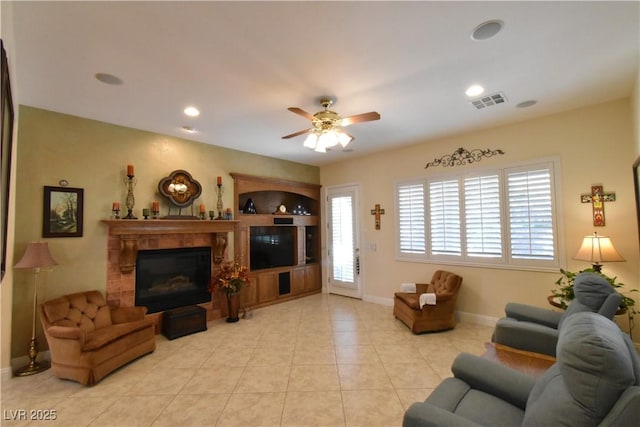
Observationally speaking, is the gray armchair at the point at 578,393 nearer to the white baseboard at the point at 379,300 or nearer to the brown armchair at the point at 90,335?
the brown armchair at the point at 90,335

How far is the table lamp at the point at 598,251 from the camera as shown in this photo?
10.2ft

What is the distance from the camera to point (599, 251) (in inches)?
124

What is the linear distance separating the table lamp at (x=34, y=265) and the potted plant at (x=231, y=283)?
201 cm

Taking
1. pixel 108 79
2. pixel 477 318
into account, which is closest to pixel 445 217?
pixel 477 318

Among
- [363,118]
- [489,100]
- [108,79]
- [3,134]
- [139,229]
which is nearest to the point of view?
[3,134]

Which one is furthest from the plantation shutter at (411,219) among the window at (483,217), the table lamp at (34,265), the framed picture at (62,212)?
the table lamp at (34,265)

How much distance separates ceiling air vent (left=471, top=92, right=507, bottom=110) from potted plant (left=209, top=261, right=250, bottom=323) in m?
4.07

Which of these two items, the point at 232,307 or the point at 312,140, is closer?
the point at 312,140

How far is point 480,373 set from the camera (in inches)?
73.7

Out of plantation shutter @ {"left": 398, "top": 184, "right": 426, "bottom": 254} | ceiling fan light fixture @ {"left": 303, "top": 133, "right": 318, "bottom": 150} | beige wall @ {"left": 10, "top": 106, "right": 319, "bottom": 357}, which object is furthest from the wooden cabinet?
ceiling fan light fixture @ {"left": 303, "top": 133, "right": 318, "bottom": 150}

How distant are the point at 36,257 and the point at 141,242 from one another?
1135mm

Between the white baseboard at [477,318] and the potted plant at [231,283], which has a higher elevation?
the potted plant at [231,283]

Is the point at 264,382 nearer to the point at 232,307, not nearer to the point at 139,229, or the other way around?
the point at 232,307

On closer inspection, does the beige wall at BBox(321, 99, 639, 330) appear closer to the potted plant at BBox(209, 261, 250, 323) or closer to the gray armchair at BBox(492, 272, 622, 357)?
the gray armchair at BBox(492, 272, 622, 357)
